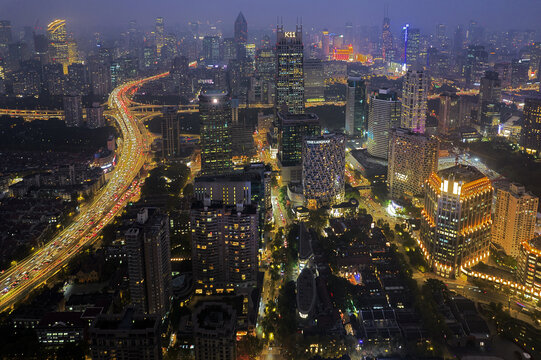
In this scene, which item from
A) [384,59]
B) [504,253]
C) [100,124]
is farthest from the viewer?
[384,59]

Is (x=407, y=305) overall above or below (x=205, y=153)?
below

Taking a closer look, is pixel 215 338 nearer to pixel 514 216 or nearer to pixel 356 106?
pixel 514 216

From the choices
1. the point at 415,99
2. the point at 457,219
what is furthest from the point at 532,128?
the point at 457,219

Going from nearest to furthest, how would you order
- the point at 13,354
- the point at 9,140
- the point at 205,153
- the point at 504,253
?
1. the point at 13,354
2. the point at 504,253
3. the point at 205,153
4. the point at 9,140

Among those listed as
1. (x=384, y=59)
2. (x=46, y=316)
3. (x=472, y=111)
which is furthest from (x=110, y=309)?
(x=384, y=59)

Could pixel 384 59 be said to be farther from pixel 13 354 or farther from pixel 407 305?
pixel 13 354

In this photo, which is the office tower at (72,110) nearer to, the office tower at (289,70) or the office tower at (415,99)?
the office tower at (289,70)
